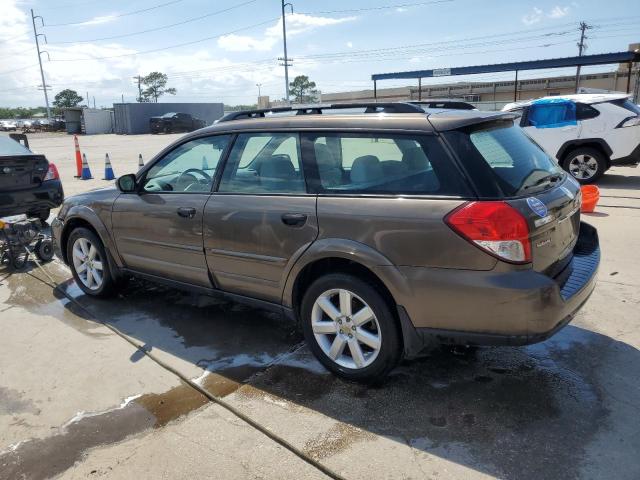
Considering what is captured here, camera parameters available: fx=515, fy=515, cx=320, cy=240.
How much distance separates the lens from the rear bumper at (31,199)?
23.2 ft

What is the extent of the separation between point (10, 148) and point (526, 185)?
737 cm

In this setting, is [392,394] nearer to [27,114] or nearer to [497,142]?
[497,142]

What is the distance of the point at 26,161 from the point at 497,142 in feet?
A: 22.1

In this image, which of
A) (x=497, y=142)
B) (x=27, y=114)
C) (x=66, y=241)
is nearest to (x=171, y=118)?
(x=66, y=241)

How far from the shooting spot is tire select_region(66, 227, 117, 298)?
4.79 m

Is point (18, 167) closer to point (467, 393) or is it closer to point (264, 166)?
point (264, 166)

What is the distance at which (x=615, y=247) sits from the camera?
19.5 feet

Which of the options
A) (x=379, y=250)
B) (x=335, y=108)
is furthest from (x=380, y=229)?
(x=335, y=108)

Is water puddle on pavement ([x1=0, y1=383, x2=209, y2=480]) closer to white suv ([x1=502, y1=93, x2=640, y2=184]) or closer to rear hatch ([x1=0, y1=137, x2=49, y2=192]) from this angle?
rear hatch ([x1=0, y1=137, x2=49, y2=192])

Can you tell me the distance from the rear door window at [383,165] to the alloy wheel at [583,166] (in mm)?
8448

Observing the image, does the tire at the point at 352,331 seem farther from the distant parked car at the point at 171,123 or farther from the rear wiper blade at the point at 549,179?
the distant parked car at the point at 171,123

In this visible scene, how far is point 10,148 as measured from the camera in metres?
7.50

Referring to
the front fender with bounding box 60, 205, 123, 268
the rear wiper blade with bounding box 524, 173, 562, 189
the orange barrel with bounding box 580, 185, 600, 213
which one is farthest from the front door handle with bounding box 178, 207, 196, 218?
the orange barrel with bounding box 580, 185, 600, 213

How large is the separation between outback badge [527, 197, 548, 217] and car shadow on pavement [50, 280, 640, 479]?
1.11 metres
